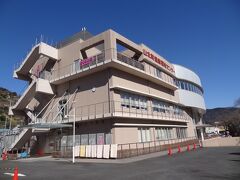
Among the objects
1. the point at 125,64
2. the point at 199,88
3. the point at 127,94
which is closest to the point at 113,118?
the point at 127,94

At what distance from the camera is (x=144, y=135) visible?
26.8m

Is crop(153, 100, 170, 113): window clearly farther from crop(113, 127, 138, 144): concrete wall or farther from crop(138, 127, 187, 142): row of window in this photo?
crop(113, 127, 138, 144): concrete wall

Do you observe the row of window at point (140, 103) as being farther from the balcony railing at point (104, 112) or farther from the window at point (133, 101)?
the balcony railing at point (104, 112)

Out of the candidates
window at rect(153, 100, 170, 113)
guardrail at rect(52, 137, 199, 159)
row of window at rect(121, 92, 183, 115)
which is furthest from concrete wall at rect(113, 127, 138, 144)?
window at rect(153, 100, 170, 113)

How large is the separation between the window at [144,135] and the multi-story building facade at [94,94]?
0.12 metres

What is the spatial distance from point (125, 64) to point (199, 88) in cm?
3194

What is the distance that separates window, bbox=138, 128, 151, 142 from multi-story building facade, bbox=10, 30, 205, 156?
120 millimetres

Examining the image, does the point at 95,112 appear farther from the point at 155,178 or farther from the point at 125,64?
the point at 155,178

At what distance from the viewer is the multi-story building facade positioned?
2345 cm

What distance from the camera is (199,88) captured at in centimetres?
5097

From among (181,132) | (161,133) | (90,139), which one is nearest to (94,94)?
(90,139)

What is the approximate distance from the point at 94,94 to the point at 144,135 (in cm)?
790

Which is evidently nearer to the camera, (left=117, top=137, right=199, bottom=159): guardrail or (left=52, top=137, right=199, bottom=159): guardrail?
(left=52, top=137, right=199, bottom=159): guardrail

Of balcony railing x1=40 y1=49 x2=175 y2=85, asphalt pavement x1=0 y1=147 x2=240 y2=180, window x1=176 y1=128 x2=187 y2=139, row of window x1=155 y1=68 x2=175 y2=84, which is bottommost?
asphalt pavement x1=0 y1=147 x2=240 y2=180
